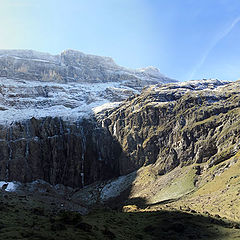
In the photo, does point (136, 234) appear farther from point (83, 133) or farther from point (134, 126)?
point (83, 133)

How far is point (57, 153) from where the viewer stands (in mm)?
138500

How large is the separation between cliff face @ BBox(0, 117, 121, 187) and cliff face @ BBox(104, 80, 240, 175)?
11.2 m

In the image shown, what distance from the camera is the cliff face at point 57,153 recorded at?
420 feet

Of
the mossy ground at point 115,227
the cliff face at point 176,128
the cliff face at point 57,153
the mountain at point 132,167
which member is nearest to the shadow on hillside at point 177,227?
the mossy ground at point 115,227

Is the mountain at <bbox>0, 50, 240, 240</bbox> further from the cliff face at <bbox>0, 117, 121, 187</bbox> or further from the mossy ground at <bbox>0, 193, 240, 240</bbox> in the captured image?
the cliff face at <bbox>0, 117, 121, 187</bbox>

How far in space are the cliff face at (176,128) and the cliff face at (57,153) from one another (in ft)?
36.7

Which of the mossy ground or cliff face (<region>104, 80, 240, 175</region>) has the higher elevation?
cliff face (<region>104, 80, 240, 175</region>)

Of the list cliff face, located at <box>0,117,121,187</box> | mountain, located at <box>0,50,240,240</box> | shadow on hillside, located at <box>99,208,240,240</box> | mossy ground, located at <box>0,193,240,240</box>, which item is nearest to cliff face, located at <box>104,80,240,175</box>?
mountain, located at <box>0,50,240,240</box>

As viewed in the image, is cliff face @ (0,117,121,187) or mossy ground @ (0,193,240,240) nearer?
mossy ground @ (0,193,240,240)

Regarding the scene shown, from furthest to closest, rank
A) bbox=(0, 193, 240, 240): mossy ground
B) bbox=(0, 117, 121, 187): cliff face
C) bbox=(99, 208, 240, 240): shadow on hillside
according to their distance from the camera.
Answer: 1. bbox=(0, 117, 121, 187): cliff face
2. bbox=(99, 208, 240, 240): shadow on hillside
3. bbox=(0, 193, 240, 240): mossy ground

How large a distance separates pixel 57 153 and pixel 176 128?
68303 mm

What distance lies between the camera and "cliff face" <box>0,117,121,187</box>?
128 metres

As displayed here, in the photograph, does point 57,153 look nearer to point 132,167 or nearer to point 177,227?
point 132,167

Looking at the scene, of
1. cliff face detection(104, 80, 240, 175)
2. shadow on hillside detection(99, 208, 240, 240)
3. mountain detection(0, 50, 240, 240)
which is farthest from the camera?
cliff face detection(104, 80, 240, 175)
